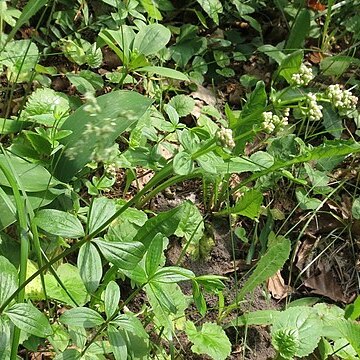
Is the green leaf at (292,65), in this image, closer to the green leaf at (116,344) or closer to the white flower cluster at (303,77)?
the white flower cluster at (303,77)

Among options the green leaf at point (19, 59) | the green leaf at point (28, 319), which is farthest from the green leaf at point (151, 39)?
the green leaf at point (28, 319)

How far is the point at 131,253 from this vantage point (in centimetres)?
126

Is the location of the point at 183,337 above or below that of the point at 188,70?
below

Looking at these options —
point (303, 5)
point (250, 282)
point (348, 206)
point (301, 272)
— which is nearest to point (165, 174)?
point (250, 282)

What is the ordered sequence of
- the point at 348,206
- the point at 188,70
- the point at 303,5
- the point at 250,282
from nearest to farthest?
1. the point at 250,282
2. the point at 348,206
3. the point at 188,70
4. the point at 303,5

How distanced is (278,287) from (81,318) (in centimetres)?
85

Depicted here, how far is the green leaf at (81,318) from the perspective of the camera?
1252 millimetres

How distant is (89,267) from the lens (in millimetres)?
1286

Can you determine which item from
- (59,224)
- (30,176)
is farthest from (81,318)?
(30,176)

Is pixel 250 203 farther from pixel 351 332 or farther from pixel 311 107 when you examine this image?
pixel 311 107

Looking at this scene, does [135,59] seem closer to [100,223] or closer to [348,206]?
[100,223]

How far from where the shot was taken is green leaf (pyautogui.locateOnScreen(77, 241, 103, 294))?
4.21 ft

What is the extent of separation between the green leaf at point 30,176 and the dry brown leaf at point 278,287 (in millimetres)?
746

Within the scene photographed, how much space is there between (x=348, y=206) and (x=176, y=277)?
0.99m
